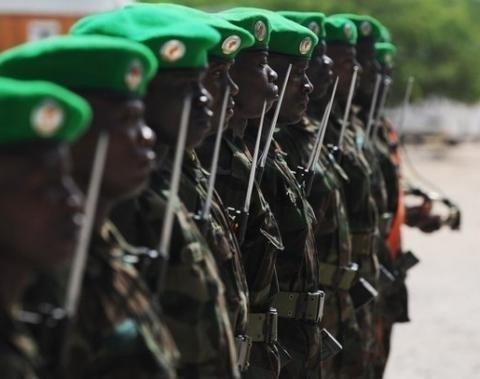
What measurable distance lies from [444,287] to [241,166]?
752cm

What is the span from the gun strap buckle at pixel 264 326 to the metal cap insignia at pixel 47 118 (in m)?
2.17

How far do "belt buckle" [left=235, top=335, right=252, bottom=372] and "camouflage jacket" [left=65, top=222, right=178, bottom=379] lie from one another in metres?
1.04

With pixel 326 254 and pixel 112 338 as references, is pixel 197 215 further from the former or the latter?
pixel 326 254

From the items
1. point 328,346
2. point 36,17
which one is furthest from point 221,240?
point 36,17

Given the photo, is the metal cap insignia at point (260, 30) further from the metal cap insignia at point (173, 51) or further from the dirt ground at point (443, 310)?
the dirt ground at point (443, 310)

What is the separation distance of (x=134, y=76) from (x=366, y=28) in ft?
14.3

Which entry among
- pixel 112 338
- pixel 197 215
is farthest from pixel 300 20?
pixel 112 338

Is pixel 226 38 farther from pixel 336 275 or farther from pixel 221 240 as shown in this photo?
pixel 336 275

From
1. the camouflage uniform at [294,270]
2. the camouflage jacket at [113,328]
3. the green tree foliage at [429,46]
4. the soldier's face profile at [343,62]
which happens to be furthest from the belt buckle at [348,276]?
the green tree foliage at [429,46]

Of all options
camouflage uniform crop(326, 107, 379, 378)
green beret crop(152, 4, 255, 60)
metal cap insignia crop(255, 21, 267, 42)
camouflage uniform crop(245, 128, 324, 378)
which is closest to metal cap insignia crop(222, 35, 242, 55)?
green beret crop(152, 4, 255, 60)

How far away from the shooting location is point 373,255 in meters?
7.02

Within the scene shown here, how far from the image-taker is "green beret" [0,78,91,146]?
9.56ft

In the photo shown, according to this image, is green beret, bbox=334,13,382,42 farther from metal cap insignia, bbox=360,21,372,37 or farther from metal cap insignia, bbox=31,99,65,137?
metal cap insignia, bbox=31,99,65,137

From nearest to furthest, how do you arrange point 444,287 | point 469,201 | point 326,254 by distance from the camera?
point 326,254
point 444,287
point 469,201
